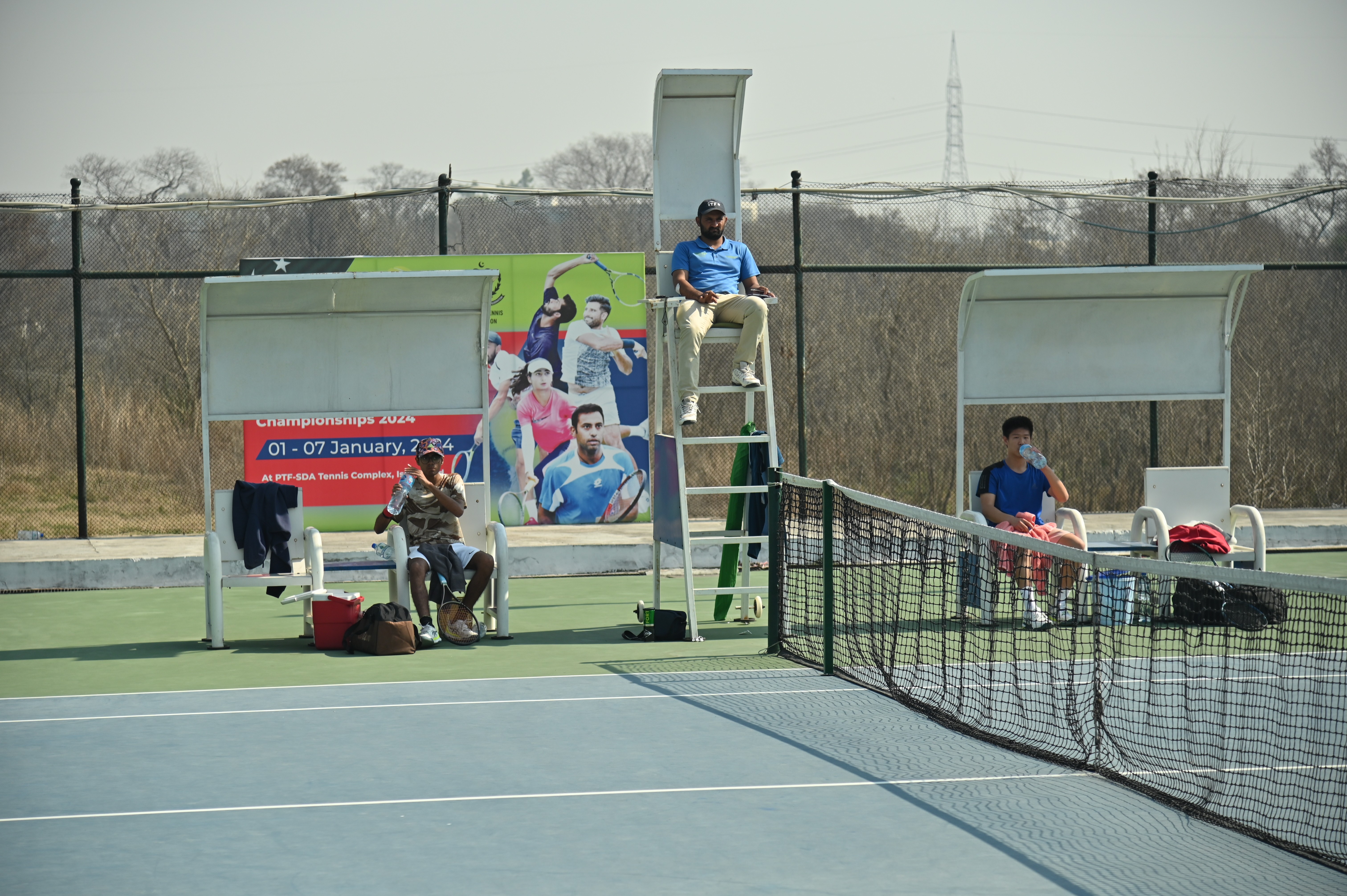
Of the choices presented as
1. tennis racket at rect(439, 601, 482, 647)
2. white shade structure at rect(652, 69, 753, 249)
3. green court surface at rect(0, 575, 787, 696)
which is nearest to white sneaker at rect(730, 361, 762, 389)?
white shade structure at rect(652, 69, 753, 249)

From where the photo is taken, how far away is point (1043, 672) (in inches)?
331

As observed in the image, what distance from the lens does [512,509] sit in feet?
47.0

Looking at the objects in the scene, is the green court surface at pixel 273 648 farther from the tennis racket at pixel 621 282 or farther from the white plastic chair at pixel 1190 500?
the tennis racket at pixel 621 282

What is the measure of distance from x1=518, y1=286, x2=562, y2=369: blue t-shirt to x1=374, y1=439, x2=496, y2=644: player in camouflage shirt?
161 inches

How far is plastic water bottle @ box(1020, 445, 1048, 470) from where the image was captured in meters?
10.3

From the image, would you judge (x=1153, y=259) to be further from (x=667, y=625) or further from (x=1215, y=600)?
(x=667, y=625)

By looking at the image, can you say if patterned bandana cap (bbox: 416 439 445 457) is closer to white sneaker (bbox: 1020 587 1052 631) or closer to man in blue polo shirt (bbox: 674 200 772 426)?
man in blue polo shirt (bbox: 674 200 772 426)

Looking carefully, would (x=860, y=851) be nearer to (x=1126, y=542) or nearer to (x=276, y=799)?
(x=276, y=799)

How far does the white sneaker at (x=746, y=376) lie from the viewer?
1005 centimetres

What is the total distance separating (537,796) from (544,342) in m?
8.69

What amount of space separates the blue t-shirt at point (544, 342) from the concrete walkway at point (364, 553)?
64.1 inches

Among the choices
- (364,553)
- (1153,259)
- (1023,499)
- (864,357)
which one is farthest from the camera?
(864,357)

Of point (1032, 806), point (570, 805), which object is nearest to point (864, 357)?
point (1032, 806)

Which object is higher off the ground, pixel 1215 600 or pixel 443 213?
pixel 443 213
